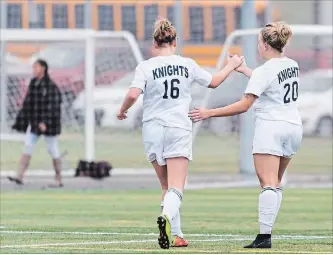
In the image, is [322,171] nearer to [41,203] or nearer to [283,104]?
[41,203]

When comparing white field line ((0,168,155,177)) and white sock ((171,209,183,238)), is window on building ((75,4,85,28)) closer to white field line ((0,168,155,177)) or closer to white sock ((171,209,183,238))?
white field line ((0,168,155,177))

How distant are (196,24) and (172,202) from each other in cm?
1953

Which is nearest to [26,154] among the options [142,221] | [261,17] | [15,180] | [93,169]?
[15,180]

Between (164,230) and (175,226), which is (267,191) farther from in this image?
(164,230)

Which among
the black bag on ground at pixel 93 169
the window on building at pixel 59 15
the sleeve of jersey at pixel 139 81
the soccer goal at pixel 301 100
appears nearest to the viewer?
the sleeve of jersey at pixel 139 81

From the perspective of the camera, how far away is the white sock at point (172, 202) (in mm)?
11008

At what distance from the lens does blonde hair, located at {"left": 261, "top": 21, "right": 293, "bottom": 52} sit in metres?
11.3

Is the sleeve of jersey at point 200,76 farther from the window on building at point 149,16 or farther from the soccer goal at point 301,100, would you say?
the window on building at point 149,16

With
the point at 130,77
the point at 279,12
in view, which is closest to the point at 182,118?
the point at 130,77

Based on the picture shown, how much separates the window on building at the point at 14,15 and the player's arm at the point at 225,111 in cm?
1612

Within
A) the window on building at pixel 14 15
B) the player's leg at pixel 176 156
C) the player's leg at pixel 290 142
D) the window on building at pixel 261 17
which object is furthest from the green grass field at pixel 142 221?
the window on building at pixel 14 15

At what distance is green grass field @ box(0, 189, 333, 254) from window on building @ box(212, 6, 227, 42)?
31.0 feet

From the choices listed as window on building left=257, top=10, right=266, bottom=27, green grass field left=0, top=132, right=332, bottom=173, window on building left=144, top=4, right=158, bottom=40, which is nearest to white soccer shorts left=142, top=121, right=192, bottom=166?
green grass field left=0, top=132, right=332, bottom=173

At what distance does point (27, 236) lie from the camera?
12844 millimetres
